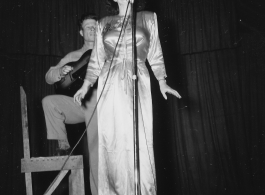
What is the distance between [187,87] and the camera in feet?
11.3

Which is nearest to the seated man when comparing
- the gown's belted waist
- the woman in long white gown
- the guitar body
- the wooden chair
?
the guitar body

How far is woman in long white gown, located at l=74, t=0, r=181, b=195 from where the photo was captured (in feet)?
5.01

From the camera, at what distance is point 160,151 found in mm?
3309

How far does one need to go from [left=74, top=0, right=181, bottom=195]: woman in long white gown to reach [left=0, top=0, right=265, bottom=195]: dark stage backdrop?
50.9 inches

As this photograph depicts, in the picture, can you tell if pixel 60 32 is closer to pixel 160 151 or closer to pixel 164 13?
pixel 164 13

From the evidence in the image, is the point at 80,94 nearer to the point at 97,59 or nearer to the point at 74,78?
the point at 97,59

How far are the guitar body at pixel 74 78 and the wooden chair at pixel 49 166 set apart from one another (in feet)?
1.91

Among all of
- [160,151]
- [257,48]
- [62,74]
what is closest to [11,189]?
[62,74]

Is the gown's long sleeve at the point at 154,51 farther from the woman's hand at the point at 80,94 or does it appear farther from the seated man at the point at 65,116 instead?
the seated man at the point at 65,116

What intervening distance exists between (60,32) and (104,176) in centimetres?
189

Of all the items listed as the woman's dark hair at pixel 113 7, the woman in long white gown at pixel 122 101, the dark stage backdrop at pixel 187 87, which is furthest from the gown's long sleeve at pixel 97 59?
the dark stage backdrop at pixel 187 87

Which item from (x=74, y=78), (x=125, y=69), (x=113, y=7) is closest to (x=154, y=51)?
(x=125, y=69)

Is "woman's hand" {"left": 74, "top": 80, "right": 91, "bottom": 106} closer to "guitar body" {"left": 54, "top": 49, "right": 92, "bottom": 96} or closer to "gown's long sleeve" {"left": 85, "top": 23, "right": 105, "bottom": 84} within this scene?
"gown's long sleeve" {"left": 85, "top": 23, "right": 105, "bottom": 84}

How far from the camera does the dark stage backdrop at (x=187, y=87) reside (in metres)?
2.89
